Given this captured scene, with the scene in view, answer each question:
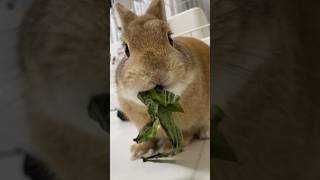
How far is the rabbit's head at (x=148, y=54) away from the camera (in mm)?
300

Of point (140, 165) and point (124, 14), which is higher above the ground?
point (124, 14)

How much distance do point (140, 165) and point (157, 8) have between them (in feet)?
0.45

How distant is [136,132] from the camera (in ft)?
1.07

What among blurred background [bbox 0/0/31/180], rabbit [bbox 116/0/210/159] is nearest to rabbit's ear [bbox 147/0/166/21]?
rabbit [bbox 116/0/210/159]

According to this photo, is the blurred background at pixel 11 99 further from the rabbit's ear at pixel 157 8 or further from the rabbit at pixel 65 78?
the rabbit's ear at pixel 157 8

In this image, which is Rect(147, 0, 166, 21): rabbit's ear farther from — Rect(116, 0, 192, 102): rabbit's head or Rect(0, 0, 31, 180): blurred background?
Rect(0, 0, 31, 180): blurred background

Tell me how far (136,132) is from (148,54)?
7 centimetres

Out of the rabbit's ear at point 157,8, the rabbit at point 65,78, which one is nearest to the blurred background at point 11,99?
the rabbit at point 65,78

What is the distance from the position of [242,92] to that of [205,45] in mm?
73

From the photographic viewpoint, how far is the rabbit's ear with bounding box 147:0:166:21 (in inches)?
12.3

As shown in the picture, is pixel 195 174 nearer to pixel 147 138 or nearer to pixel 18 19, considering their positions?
pixel 147 138

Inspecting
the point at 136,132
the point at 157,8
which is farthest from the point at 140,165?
the point at 157,8

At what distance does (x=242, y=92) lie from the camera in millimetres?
287

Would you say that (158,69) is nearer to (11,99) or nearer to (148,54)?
(148,54)
